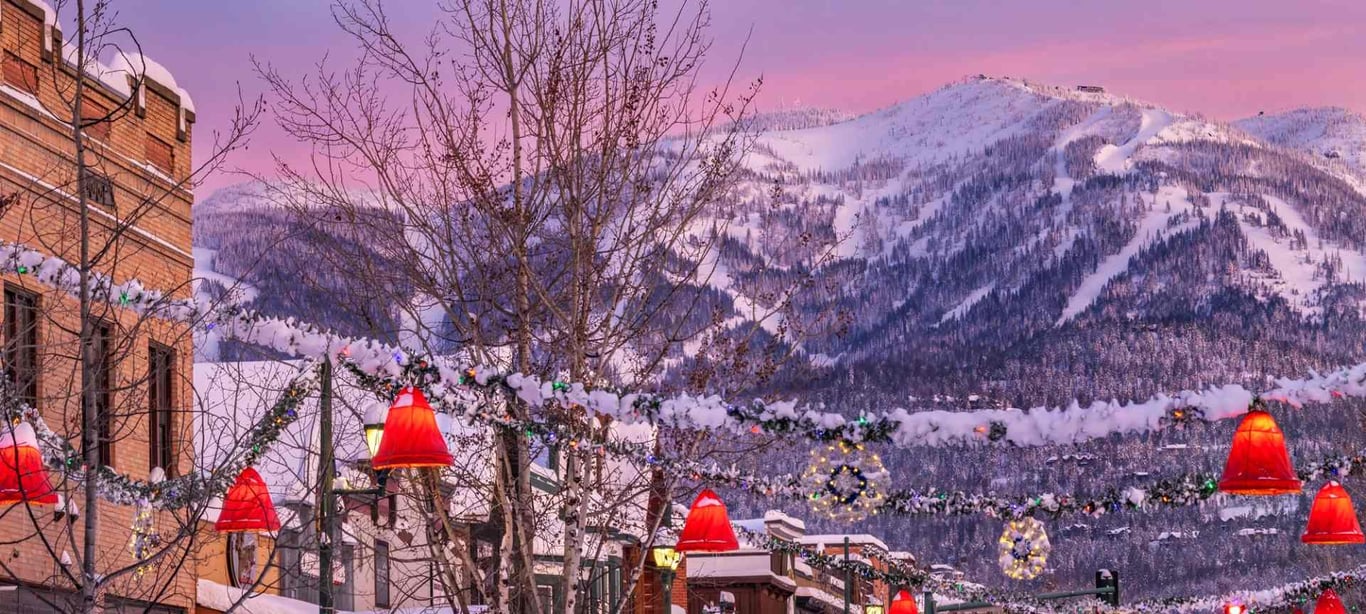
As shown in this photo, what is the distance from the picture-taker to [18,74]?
24.7 metres

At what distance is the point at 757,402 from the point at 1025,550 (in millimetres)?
28519

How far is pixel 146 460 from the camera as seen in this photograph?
92.2 ft

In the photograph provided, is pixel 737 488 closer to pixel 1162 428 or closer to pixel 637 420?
pixel 637 420

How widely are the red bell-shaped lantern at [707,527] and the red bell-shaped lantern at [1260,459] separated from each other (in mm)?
5894

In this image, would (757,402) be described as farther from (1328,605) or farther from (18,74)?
(1328,605)

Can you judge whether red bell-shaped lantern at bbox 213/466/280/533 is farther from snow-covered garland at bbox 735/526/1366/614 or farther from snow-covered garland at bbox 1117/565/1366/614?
snow-covered garland at bbox 1117/565/1366/614

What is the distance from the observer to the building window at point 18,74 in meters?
24.4

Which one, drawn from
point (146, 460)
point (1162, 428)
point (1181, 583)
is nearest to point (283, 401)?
point (1162, 428)

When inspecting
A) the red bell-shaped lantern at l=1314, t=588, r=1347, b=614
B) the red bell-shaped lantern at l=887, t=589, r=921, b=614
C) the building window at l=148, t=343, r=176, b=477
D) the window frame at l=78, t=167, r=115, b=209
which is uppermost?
the window frame at l=78, t=167, r=115, b=209

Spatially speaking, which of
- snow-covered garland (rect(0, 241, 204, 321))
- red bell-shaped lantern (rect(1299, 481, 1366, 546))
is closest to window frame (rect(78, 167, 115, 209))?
snow-covered garland (rect(0, 241, 204, 321))

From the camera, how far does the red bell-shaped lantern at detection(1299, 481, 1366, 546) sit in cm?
2122

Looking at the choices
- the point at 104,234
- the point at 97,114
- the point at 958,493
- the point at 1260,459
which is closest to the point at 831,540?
the point at 97,114

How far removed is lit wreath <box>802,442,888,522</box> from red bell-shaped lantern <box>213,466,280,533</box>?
16.9 ft

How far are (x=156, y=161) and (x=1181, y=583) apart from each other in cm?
16895
